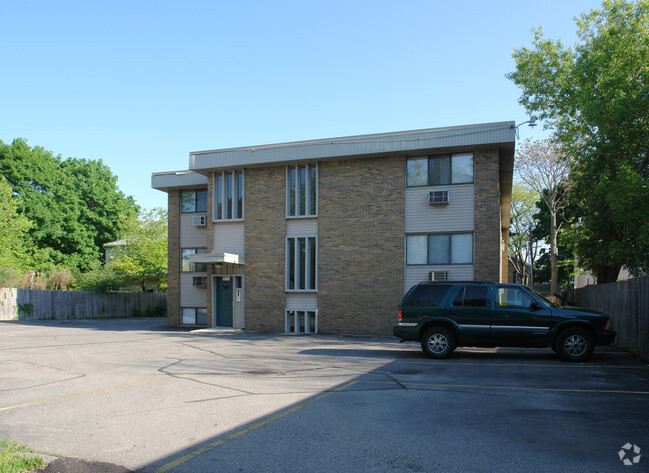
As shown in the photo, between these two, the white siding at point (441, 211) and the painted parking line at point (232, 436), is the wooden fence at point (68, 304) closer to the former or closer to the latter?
the white siding at point (441, 211)

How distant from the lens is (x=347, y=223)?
21.2 m

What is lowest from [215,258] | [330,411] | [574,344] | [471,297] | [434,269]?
[330,411]

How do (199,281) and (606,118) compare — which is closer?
(606,118)

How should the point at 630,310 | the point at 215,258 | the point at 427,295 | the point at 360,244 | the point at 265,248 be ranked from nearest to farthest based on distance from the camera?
the point at 427,295, the point at 630,310, the point at 360,244, the point at 215,258, the point at 265,248

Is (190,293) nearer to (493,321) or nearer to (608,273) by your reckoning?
(493,321)

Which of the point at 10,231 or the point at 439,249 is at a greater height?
the point at 10,231

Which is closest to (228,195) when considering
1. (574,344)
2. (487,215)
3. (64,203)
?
(487,215)

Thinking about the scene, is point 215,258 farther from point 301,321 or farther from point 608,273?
point 608,273

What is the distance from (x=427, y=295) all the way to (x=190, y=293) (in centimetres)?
1552

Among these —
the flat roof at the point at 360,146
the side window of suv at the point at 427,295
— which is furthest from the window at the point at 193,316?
the side window of suv at the point at 427,295

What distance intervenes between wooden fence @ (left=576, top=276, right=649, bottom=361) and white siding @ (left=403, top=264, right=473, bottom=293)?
4.68m

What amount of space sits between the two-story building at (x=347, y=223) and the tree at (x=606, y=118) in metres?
4.31

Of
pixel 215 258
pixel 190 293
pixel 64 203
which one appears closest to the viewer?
pixel 215 258

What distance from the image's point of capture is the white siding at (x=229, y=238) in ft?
75.4
